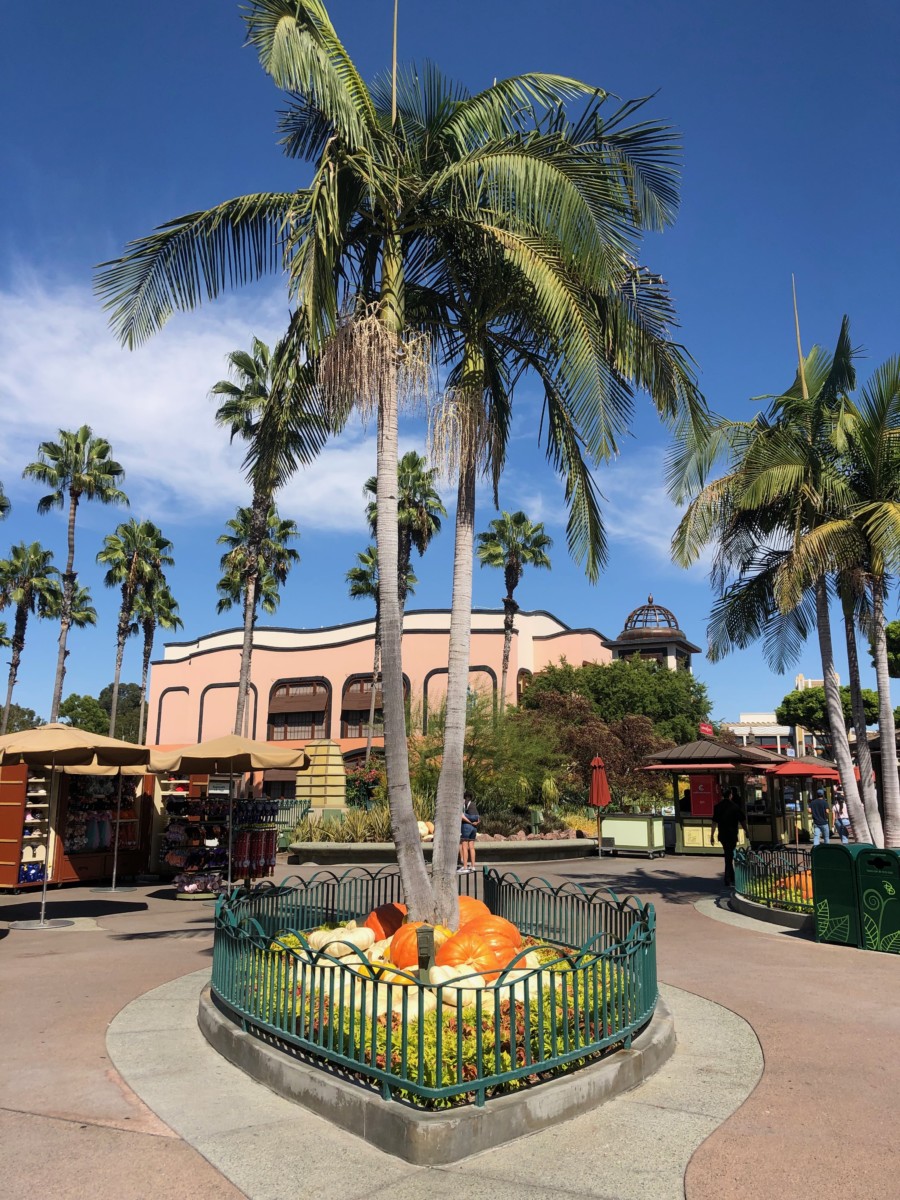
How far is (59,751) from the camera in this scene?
11711mm

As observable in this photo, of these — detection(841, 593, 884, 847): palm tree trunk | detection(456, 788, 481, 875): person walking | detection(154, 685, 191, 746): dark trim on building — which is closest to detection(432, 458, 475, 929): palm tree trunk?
detection(841, 593, 884, 847): palm tree trunk

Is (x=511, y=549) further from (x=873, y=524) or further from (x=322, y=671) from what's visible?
(x=873, y=524)

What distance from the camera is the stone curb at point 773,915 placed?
11.4 m

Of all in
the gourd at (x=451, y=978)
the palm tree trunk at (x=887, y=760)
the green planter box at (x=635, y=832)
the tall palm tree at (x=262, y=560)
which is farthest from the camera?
the tall palm tree at (x=262, y=560)

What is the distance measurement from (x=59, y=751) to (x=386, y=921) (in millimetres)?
5799

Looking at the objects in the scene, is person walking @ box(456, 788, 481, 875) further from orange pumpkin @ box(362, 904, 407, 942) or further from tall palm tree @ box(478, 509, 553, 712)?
tall palm tree @ box(478, 509, 553, 712)

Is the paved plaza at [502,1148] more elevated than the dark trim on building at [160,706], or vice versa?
the dark trim on building at [160,706]

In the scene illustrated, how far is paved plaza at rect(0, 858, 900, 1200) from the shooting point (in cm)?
413

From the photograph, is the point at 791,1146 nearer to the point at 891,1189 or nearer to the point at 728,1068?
the point at 891,1189

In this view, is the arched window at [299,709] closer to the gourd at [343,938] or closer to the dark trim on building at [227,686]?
the dark trim on building at [227,686]

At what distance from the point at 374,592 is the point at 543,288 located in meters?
35.2

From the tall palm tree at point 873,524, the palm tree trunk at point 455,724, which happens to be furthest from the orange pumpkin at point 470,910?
the tall palm tree at point 873,524

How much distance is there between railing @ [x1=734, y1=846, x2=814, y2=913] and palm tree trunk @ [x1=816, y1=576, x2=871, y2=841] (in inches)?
41.2

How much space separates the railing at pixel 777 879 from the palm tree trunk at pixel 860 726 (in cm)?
135
